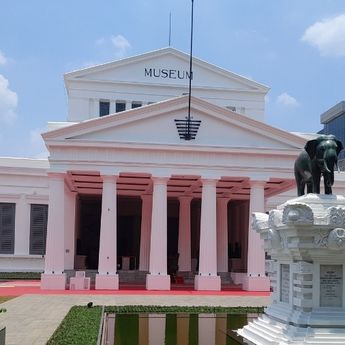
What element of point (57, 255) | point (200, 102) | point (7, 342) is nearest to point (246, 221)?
point (200, 102)

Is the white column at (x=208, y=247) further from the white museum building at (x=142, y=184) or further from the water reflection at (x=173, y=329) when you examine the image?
the water reflection at (x=173, y=329)

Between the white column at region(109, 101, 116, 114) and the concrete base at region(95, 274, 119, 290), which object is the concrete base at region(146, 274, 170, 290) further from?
the white column at region(109, 101, 116, 114)

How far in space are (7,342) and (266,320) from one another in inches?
264

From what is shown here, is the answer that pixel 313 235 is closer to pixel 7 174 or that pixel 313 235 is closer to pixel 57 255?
pixel 57 255

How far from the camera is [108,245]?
34.2 metres

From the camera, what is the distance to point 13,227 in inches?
1797

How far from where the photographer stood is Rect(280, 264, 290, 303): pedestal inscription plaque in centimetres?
1345

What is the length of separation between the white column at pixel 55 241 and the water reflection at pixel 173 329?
12004 millimetres

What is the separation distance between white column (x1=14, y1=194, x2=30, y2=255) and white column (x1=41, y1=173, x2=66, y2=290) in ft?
40.5

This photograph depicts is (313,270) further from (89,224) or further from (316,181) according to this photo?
(89,224)

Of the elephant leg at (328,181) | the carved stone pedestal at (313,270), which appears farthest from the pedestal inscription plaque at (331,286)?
the elephant leg at (328,181)

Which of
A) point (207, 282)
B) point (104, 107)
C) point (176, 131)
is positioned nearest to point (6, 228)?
point (104, 107)

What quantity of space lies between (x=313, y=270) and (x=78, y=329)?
25.1ft

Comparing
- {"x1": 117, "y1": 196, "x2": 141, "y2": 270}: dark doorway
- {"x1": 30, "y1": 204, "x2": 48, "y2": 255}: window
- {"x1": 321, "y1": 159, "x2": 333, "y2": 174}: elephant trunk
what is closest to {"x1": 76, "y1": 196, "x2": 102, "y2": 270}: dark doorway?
{"x1": 117, "y1": 196, "x2": 141, "y2": 270}: dark doorway
